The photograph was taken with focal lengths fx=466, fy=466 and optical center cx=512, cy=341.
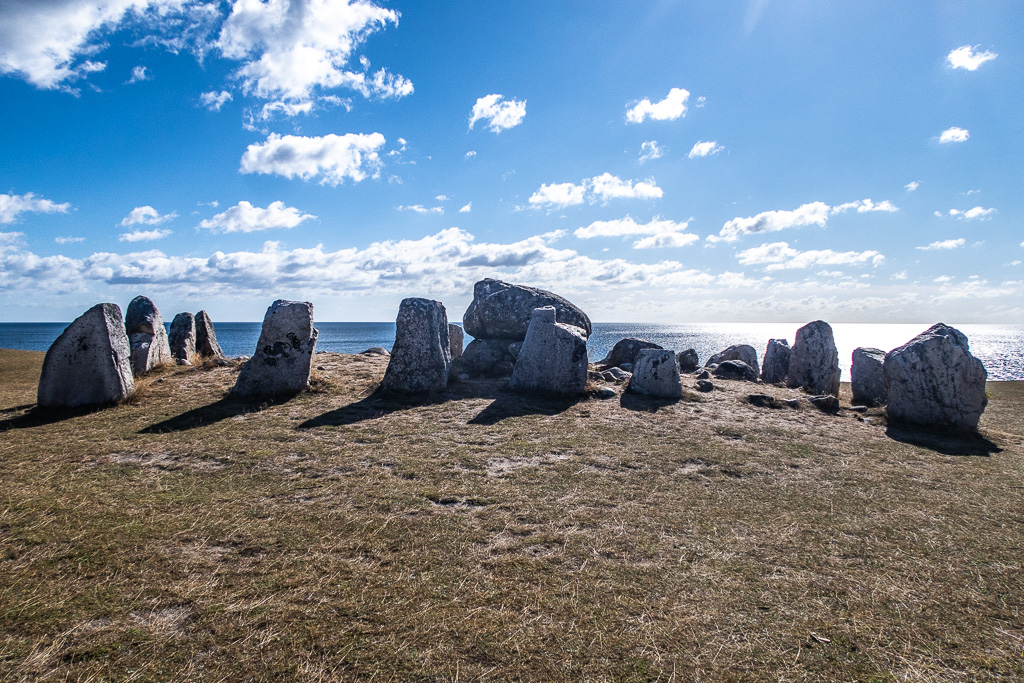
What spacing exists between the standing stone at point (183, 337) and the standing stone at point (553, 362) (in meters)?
10.4

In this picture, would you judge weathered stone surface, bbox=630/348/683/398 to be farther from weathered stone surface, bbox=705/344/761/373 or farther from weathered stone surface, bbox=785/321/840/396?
weathered stone surface, bbox=705/344/761/373

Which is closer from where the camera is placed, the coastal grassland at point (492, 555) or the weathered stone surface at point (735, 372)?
the coastal grassland at point (492, 555)

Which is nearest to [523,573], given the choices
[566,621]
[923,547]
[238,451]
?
[566,621]

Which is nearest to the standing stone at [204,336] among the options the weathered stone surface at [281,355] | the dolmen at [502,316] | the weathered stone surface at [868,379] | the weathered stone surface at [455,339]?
the weathered stone surface at [281,355]

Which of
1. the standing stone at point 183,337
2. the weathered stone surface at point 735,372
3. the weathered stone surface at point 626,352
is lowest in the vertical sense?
the weathered stone surface at point 735,372

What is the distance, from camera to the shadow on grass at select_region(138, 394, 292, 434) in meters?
7.15

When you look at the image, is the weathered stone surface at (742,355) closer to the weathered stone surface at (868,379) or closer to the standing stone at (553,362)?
the weathered stone surface at (868,379)

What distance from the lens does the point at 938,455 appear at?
23.9ft

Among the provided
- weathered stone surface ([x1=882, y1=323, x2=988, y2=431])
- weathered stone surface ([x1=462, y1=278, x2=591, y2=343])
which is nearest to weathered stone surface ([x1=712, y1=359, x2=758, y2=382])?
weathered stone surface ([x1=462, y1=278, x2=591, y2=343])

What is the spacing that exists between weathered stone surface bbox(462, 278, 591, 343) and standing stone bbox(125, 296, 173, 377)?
828cm

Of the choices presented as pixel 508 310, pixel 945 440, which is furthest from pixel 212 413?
pixel 945 440

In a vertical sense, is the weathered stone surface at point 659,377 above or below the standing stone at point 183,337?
below

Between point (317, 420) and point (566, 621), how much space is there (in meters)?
6.09

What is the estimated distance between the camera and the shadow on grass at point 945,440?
300 inches
